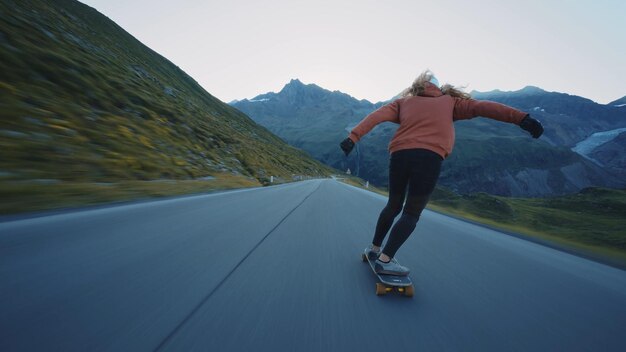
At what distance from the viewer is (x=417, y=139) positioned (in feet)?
9.02

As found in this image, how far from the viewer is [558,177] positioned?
135 meters

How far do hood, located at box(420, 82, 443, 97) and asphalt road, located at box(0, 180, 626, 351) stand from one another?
1881 mm

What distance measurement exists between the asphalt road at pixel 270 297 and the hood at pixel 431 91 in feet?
6.17

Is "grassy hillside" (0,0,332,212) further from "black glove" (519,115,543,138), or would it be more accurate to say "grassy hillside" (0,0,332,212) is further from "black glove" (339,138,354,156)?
"black glove" (519,115,543,138)

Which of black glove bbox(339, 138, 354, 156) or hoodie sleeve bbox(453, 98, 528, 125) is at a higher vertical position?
hoodie sleeve bbox(453, 98, 528, 125)

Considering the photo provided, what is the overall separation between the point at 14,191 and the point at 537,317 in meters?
8.64

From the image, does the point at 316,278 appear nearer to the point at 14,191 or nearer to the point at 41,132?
the point at 14,191

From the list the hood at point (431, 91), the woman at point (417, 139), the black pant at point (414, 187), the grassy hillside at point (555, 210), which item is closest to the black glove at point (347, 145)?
the woman at point (417, 139)

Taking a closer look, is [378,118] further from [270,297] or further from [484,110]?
[270,297]

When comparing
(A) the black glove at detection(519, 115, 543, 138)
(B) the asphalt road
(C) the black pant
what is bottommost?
(B) the asphalt road

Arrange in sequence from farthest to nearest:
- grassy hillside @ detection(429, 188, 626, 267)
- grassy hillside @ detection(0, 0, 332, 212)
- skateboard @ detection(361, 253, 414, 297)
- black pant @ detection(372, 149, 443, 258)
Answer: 1. grassy hillside @ detection(429, 188, 626, 267)
2. grassy hillside @ detection(0, 0, 332, 212)
3. black pant @ detection(372, 149, 443, 258)
4. skateboard @ detection(361, 253, 414, 297)

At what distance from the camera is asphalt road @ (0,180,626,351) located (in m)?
1.69

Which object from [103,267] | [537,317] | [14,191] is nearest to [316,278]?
[537,317]

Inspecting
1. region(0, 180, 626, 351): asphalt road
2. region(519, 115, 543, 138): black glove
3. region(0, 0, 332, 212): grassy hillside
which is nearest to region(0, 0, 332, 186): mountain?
region(0, 0, 332, 212): grassy hillside
